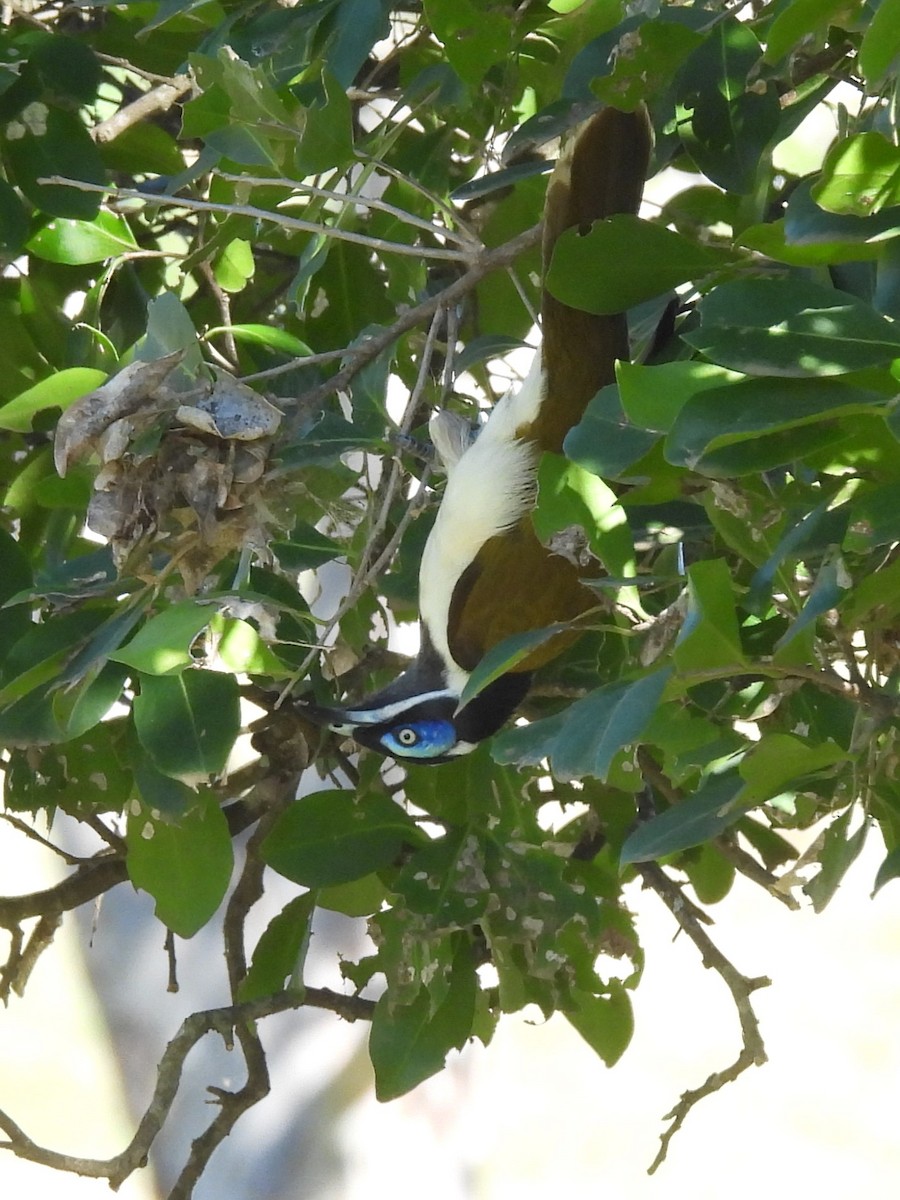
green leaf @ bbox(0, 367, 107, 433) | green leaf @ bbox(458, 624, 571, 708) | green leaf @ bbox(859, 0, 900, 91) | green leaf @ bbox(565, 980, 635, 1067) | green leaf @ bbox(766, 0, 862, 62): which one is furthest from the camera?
green leaf @ bbox(565, 980, 635, 1067)

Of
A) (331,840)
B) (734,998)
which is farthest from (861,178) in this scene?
(734,998)

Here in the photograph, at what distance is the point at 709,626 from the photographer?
2.31 feet

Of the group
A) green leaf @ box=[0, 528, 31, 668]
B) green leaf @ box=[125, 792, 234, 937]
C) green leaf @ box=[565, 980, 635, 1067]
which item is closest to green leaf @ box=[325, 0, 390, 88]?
green leaf @ box=[0, 528, 31, 668]

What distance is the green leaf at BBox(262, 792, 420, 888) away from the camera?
1.30 metres

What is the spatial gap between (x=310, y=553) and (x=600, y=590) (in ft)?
1.34

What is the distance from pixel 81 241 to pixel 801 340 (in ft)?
2.55

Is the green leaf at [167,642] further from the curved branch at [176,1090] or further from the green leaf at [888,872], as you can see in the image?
the curved branch at [176,1090]

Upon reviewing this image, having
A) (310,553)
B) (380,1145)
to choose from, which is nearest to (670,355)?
(310,553)

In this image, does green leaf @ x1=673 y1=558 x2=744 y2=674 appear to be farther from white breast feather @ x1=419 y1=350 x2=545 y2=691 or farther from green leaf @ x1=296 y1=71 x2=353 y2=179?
white breast feather @ x1=419 y1=350 x2=545 y2=691

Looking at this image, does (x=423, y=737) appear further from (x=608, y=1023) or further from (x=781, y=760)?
(x=781, y=760)

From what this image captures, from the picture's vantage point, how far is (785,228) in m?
0.69

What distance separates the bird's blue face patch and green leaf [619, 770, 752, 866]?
70cm

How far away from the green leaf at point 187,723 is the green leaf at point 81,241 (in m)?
0.43

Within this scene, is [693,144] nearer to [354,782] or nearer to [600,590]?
[600,590]
